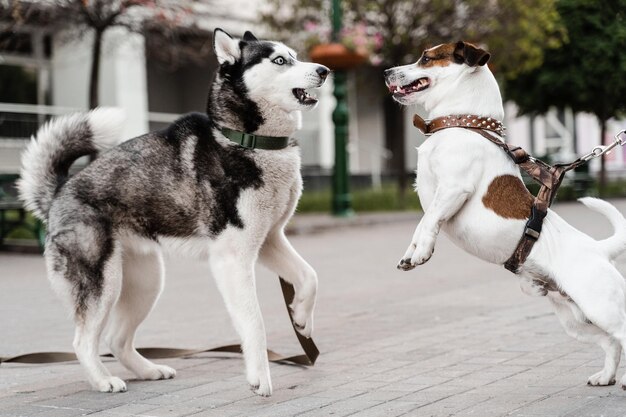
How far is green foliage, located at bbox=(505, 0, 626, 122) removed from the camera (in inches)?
218

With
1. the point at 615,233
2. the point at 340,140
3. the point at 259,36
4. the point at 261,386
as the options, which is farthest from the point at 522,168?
the point at 259,36

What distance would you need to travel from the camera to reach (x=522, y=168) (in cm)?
471

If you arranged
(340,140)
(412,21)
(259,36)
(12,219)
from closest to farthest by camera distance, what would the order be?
(12,219), (340,140), (412,21), (259,36)

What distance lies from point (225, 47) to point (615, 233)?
222cm

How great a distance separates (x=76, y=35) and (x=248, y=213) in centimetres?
1407

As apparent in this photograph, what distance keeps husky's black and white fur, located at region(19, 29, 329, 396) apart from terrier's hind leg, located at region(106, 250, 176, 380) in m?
0.08

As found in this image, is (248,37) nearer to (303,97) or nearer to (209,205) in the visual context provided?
(303,97)

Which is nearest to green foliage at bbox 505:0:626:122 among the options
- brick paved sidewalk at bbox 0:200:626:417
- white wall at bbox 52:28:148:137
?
brick paved sidewalk at bbox 0:200:626:417

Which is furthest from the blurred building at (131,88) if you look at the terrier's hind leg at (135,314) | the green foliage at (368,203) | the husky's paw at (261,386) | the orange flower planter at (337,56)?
the husky's paw at (261,386)

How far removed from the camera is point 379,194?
23953mm

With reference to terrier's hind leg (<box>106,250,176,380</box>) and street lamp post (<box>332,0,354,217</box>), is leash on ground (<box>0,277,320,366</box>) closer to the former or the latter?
terrier's hind leg (<box>106,250,176,380</box>)

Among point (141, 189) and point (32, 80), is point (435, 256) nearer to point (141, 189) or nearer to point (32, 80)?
point (141, 189)

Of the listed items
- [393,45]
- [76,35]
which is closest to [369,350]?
[76,35]

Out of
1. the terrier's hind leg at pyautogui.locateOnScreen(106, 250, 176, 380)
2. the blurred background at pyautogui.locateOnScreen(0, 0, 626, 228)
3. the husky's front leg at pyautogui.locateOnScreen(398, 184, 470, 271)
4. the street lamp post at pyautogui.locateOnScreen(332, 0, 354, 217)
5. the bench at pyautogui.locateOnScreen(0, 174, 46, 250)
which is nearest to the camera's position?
the husky's front leg at pyautogui.locateOnScreen(398, 184, 470, 271)
